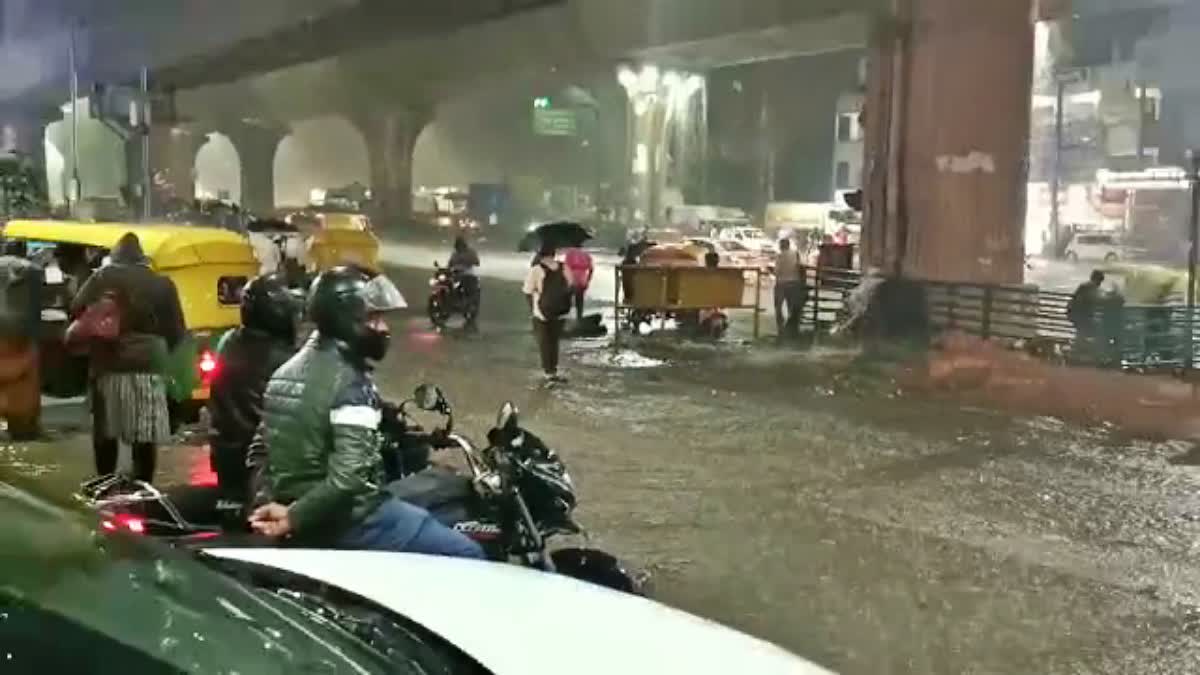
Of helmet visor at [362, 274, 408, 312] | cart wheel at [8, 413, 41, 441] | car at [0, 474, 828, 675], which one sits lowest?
cart wheel at [8, 413, 41, 441]

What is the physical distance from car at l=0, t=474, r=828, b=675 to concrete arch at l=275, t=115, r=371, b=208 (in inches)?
1931

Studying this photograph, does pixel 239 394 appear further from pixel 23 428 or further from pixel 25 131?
pixel 25 131

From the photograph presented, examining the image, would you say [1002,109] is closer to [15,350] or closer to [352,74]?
[15,350]

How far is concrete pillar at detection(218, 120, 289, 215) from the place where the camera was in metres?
49.9

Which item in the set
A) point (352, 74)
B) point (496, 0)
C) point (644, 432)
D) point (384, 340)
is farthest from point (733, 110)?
point (384, 340)

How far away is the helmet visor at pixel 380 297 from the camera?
4063mm

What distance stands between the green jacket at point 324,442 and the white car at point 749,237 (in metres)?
32.8

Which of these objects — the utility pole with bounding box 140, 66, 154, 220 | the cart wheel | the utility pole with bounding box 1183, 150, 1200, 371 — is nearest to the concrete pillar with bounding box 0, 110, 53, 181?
the utility pole with bounding box 140, 66, 154, 220

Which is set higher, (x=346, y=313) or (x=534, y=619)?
(x=346, y=313)

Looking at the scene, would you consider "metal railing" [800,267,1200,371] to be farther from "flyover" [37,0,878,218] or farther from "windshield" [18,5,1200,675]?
"flyover" [37,0,878,218]

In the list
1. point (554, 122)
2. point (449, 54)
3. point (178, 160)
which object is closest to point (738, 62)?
point (449, 54)

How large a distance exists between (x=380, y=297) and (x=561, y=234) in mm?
9993

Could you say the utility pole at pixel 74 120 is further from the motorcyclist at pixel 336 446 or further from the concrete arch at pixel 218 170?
the motorcyclist at pixel 336 446

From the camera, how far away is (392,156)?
4941 cm
